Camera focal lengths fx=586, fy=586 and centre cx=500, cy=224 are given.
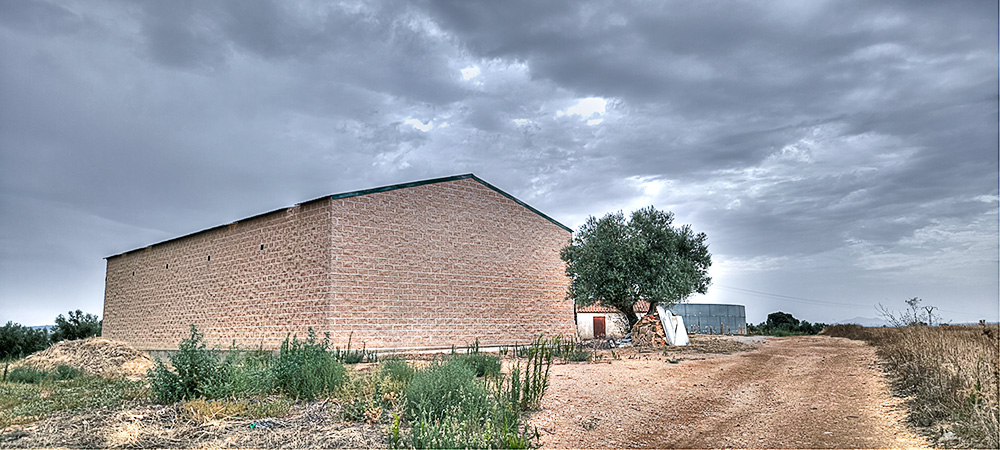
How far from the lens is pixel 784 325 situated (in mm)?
46219

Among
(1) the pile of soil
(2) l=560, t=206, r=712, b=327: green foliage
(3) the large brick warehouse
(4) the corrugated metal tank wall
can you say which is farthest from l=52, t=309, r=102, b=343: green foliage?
(4) the corrugated metal tank wall

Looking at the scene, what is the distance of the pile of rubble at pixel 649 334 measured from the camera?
2061 centimetres

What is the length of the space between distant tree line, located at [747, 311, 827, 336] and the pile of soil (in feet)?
132

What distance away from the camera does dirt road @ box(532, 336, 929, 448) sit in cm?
685

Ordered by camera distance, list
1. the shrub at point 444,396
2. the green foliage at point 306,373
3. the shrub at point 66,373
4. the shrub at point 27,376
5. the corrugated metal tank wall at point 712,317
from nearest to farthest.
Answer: the shrub at point 444,396, the green foliage at point 306,373, the shrub at point 27,376, the shrub at point 66,373, the corrugated metal tank wall at point 712,317

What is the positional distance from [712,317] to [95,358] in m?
36.7

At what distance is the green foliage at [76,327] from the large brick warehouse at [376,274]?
303 inches

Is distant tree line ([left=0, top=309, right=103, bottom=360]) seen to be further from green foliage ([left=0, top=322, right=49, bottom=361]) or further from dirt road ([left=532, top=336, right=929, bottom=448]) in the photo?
dirt road ([left=532, top=336, right=929, bottom=448])

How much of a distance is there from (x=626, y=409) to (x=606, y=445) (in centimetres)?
178

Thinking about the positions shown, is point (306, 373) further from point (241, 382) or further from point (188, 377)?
point (188, 377)

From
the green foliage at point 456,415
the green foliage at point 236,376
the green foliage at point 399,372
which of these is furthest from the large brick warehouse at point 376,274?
the green foliage at point 456,415

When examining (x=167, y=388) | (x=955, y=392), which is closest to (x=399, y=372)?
(x=167, y=388)

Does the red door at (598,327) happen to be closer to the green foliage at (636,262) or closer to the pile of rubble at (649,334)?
the green foliage at (636,262)

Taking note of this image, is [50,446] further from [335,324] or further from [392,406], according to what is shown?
[335,324]
